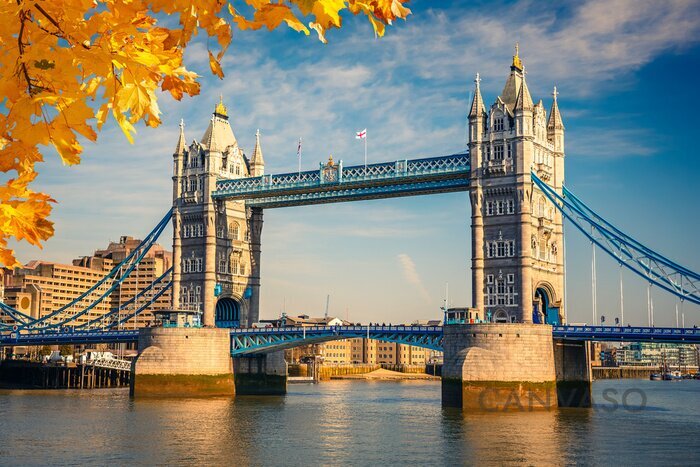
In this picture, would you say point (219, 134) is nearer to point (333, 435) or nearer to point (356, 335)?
point (356, 335)

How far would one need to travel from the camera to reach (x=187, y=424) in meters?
51.0

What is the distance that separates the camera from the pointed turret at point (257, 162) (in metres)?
92.4

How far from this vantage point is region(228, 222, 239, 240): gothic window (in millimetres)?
87938

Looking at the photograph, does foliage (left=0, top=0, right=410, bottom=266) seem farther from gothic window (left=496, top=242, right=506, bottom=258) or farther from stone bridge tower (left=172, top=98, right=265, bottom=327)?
stone bridge tower (left=172, top=98, right=265, bottom=327)

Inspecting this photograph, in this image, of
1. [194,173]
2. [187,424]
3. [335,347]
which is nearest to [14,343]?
[194,173]

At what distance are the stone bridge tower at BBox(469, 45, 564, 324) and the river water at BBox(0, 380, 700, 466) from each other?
10.3m

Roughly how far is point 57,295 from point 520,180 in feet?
488

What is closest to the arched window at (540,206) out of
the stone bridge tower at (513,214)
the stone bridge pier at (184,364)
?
the stone bridge tower at (513,214)

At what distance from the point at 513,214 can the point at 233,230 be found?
3126cm

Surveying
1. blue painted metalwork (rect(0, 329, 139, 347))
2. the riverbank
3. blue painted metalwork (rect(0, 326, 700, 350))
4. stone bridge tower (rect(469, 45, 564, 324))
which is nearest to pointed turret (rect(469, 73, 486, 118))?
stone bridge tower (rect(469, 45, 564, 324))

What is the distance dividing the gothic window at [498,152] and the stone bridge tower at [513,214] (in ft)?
0.16

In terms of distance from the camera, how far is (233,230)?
290 feet

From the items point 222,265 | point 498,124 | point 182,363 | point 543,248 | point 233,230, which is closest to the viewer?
point 498,124

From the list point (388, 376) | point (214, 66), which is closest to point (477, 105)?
point (214, 66)
